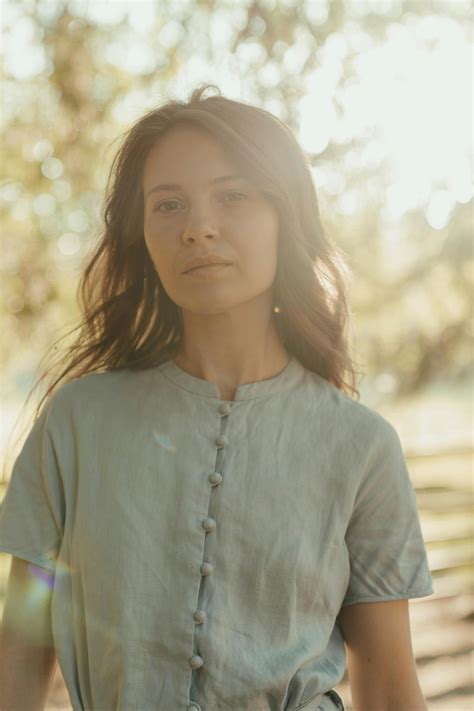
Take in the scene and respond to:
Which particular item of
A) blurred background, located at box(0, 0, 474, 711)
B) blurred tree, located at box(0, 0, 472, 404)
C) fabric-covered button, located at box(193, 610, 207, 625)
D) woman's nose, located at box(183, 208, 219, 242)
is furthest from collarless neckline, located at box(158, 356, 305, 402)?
blurred tree, located at box(0, 0, 472, 404)

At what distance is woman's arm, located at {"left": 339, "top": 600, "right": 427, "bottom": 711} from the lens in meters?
1.50

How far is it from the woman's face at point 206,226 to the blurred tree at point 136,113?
3.12 meters

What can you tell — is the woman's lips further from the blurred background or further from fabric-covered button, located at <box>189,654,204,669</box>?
the blurred background

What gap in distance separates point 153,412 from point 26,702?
0.53 meters

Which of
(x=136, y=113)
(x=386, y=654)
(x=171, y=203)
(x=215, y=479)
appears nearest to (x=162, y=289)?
(x=171, y=203)

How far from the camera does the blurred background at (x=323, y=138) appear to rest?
4.57 metres

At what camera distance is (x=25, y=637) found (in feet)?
4.78

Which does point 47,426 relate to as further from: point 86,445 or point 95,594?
point 95,594

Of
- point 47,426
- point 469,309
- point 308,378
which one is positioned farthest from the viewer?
point 469,309

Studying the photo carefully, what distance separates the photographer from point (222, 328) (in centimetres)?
156

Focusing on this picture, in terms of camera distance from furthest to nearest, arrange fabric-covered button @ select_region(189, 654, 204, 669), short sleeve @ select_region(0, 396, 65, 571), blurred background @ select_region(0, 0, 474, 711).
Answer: blurred background @ select_region(0, 0, 474, 711) → short sleeve @ select_region(0, 396, 65, 571) → fabric-covered button @ select_region(189, 654, 204, 669)

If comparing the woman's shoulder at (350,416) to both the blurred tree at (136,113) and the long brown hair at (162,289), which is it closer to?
the long brown hair at (162,289)

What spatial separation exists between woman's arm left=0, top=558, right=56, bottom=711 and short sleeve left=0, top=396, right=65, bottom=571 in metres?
0.03

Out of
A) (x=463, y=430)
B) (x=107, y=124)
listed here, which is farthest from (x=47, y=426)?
(x=463, y=430)
